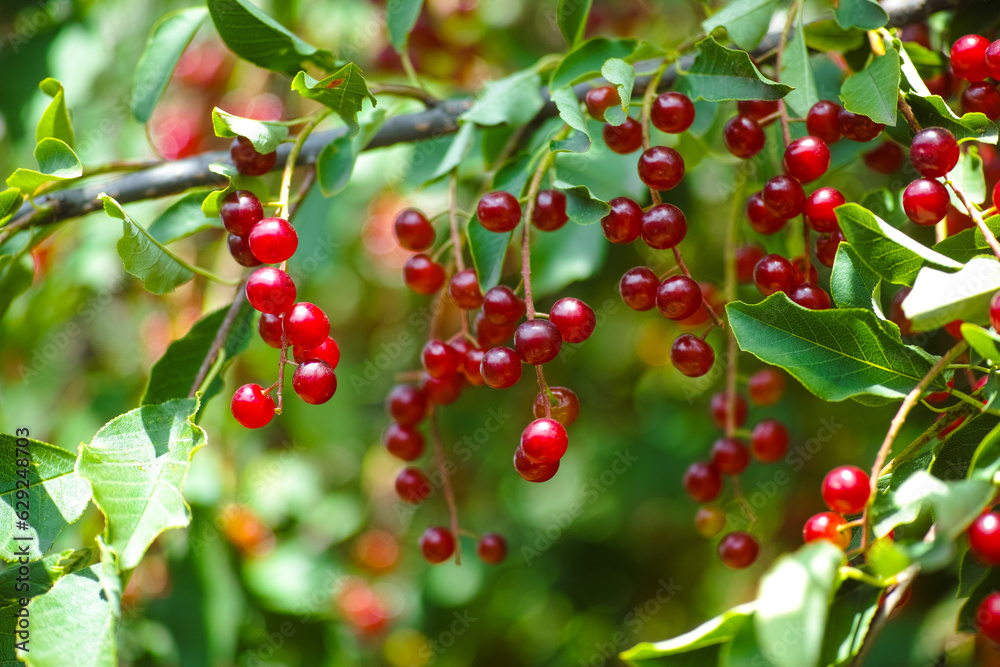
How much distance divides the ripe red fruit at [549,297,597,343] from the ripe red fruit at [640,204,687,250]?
108mm

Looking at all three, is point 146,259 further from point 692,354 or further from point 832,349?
point 832,349

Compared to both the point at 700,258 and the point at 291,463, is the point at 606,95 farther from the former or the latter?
the point at 291,463

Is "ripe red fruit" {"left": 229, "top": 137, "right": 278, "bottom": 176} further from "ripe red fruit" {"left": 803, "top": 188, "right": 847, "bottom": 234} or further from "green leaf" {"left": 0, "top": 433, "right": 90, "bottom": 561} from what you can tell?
"ripe red fruit" {"left": 803, "top": 188, "right": 847, "bottom": 234}

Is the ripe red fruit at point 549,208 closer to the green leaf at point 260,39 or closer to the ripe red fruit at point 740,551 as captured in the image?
the green leaf at point 260,39

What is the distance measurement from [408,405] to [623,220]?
0.46 m

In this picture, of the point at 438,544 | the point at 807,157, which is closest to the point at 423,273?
the point at 438,544

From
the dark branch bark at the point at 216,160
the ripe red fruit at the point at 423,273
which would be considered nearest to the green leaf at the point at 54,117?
the dark branch bark at the point at 216,160

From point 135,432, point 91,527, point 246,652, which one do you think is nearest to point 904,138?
point 135,432

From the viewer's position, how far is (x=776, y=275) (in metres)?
0.84

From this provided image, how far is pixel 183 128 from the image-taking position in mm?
2510

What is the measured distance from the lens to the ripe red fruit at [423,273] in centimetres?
103

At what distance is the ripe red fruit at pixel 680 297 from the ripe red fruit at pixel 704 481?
0.39 meters

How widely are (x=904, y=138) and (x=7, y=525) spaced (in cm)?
115

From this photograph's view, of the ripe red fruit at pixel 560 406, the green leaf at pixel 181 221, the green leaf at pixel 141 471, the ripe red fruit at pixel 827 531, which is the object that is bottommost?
the ripe red fruit at pixel 827 531
